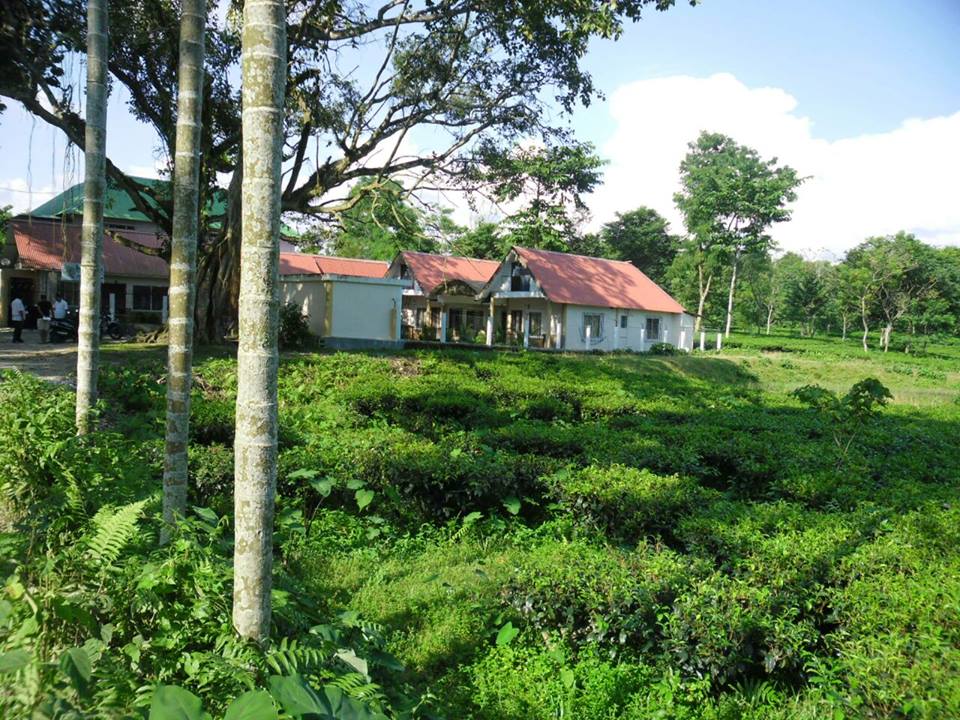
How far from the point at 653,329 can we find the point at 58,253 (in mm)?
26165

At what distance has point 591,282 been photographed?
112 feet

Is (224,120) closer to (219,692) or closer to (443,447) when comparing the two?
(443,447)

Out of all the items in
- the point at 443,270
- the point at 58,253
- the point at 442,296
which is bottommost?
the point at 442,296

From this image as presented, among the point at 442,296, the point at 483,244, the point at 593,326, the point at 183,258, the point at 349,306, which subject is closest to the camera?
the point at 183,258

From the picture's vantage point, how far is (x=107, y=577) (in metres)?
2.90

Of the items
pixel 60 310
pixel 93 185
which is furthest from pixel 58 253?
pixel 93 185

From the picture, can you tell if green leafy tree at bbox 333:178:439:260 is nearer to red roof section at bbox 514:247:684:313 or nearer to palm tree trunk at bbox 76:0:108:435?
palm tree trunk at bbox 76:0:108:435

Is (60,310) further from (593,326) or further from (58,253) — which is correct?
(593,326)

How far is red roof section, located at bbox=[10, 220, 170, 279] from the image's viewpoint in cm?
2594

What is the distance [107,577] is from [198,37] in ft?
11.0

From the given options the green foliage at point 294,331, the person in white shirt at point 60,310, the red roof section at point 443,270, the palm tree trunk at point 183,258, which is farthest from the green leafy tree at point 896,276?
the palm tree trunk at point 183,258

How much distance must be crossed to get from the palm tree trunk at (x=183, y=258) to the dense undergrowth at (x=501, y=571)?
33 cm

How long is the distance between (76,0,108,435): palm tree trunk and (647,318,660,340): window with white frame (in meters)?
31.4

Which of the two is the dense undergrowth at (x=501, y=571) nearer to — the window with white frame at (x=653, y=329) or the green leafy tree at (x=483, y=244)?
the window with white frame at (x=653, y=329)
